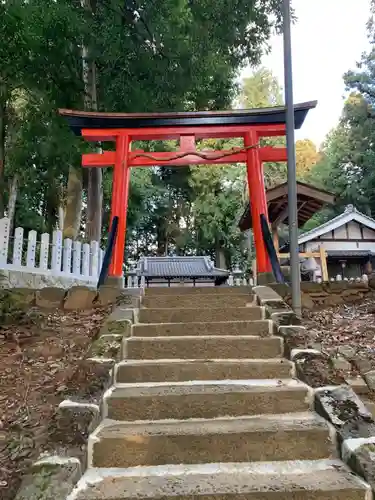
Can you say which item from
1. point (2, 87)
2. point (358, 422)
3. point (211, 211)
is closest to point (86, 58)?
point (2, 87)

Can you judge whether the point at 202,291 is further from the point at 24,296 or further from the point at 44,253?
the point at 44,253

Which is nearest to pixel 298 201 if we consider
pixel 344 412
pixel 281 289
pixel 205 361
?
pixel 281 289

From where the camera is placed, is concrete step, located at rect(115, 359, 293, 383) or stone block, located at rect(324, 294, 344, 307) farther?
stone block, located at rect(324, 294, 344, 307)

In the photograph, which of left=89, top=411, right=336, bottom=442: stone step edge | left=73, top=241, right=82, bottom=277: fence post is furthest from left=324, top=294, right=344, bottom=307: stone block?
left=73, top=241, right=82, bottom=277: fence post

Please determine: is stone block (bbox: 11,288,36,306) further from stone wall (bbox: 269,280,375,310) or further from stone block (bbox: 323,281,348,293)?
stone block (bbox: 323,281,348,293)

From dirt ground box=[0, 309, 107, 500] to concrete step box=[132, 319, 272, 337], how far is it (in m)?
0.56

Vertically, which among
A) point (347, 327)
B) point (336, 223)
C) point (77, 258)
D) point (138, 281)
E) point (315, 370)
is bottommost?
point (315, 370)

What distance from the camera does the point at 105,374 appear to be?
2.95 meters

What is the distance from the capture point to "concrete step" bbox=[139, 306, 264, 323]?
162 inches

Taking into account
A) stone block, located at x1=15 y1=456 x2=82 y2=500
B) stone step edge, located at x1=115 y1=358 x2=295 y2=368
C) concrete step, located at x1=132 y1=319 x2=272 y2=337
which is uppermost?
concrete step, located at x1=132 y1=319 x2=272 y2=337

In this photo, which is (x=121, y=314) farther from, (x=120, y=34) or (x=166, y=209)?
(x=166, y=209)

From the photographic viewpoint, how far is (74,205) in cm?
988

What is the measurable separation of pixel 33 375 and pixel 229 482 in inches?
74.4

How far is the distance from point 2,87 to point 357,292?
698 centimetres
